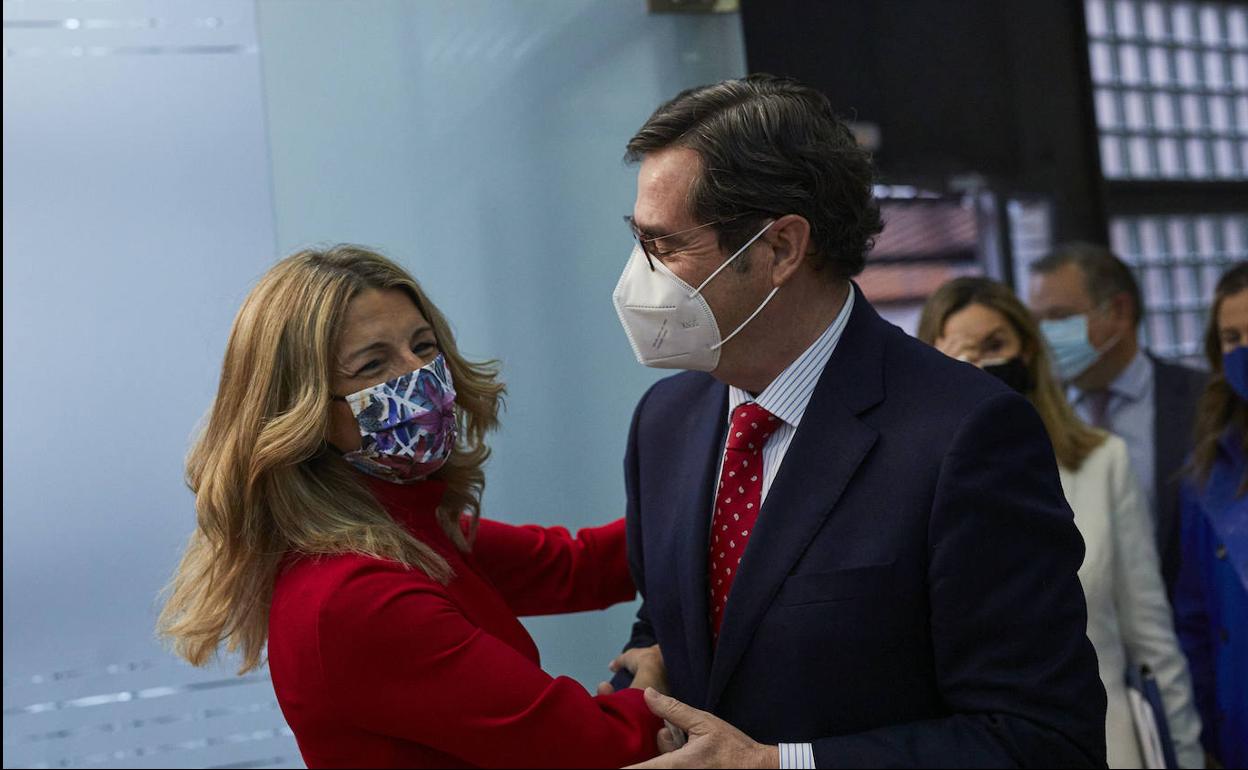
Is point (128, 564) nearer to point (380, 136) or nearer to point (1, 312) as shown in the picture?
point (1, 312)

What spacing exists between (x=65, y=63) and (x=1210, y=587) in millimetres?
2885

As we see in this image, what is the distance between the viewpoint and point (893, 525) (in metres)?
1.59

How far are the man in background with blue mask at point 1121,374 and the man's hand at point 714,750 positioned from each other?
7.27 ft

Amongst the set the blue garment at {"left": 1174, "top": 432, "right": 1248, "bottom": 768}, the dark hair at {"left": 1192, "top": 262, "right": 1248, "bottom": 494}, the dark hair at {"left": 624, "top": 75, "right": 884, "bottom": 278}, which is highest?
the dark hair at {"left": 624, "top": 75, "right": 884, "bottom": 278}

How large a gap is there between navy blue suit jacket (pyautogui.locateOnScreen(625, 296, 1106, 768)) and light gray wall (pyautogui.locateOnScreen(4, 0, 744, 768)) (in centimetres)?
79

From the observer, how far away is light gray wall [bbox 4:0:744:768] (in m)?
2.42

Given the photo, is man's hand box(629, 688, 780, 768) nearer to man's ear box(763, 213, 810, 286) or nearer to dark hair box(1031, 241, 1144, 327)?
man's ear box(763, 213, 810, 286)

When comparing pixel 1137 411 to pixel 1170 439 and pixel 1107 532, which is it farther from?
pixel 1107 532

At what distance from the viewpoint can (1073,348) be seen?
3.63m

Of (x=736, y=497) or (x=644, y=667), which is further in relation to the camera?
(x=644, y=667)

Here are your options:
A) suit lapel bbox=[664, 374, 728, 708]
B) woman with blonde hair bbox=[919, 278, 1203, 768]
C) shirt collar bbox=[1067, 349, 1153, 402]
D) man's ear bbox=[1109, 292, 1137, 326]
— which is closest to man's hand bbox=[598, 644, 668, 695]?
suit lapel bbox=[664, 374, 728, 708]

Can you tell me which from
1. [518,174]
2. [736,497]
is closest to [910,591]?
[736,497]

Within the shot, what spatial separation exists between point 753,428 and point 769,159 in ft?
1.31

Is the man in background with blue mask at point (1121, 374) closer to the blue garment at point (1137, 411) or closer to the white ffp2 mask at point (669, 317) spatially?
the blue garment at point (1137, 411)
